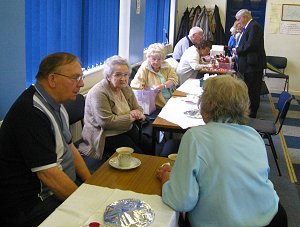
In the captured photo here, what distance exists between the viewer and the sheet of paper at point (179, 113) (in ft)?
9.14

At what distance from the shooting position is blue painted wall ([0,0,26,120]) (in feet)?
7.45

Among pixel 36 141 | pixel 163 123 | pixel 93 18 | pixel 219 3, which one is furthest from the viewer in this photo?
pixel 219 3

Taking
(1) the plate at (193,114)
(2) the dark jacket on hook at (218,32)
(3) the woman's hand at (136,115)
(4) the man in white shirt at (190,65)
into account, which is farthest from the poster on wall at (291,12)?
(3) the woman's hand at (136,115)


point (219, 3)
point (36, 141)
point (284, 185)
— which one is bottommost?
point (284, 185)

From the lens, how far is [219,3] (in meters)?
7.99

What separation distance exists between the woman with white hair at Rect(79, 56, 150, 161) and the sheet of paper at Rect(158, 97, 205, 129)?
0.25 metres

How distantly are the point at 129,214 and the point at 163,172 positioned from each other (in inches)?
14.9

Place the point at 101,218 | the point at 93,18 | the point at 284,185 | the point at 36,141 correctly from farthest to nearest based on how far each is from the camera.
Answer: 1. the point at 93,18
2. the point at 284,185
3. the point at 36,141
4. the point at 101,218

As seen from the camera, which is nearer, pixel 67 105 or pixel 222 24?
pixel 67 105

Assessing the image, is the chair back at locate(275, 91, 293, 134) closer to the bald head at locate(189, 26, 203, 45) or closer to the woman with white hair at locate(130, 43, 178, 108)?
the woman with white hair at locate(130, 43, 178, 108)

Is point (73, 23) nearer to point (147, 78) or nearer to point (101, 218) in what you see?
point (147, 78)

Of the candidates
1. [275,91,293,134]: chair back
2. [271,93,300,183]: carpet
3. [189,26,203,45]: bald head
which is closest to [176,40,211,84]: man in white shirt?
[189,26,203,45]: bald head

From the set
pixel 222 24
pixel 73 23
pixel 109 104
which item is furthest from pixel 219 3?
pixel 109 104

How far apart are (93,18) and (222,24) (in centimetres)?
466
